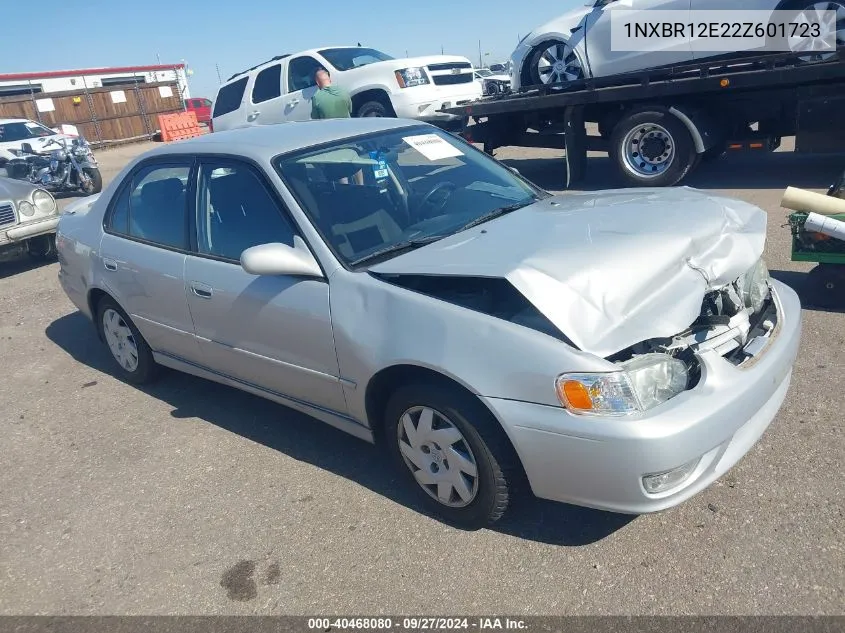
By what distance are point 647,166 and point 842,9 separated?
2526mm

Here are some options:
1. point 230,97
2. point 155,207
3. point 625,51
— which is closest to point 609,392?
point 155,207

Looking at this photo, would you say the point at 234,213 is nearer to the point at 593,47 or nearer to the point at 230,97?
the point at 593,47

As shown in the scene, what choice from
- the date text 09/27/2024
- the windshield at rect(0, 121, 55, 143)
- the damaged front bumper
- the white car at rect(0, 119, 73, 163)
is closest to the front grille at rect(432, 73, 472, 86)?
the white car at rect(0, 119, 73, 163)

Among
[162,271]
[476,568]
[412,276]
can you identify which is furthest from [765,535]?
[162,271]

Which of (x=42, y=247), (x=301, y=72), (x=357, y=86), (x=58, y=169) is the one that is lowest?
(x=42, y=247)

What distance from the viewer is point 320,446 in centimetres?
388

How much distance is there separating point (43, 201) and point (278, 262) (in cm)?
723

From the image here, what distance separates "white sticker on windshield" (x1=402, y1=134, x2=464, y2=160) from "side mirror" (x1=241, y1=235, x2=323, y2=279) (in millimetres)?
1128

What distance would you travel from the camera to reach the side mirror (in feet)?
10.5

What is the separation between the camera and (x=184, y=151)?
13.6 ft

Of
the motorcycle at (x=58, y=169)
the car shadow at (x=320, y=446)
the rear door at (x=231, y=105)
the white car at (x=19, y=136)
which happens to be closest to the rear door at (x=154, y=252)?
the car shadow at (x=320, y=446)

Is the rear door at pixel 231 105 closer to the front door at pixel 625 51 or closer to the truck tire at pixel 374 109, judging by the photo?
the truck tire at pixel 374 109

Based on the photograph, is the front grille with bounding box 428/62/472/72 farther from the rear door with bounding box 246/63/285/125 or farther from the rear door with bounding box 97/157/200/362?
the rear door with bounding box 97/157/200/362

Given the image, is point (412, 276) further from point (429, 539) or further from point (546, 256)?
point (429, 539)
